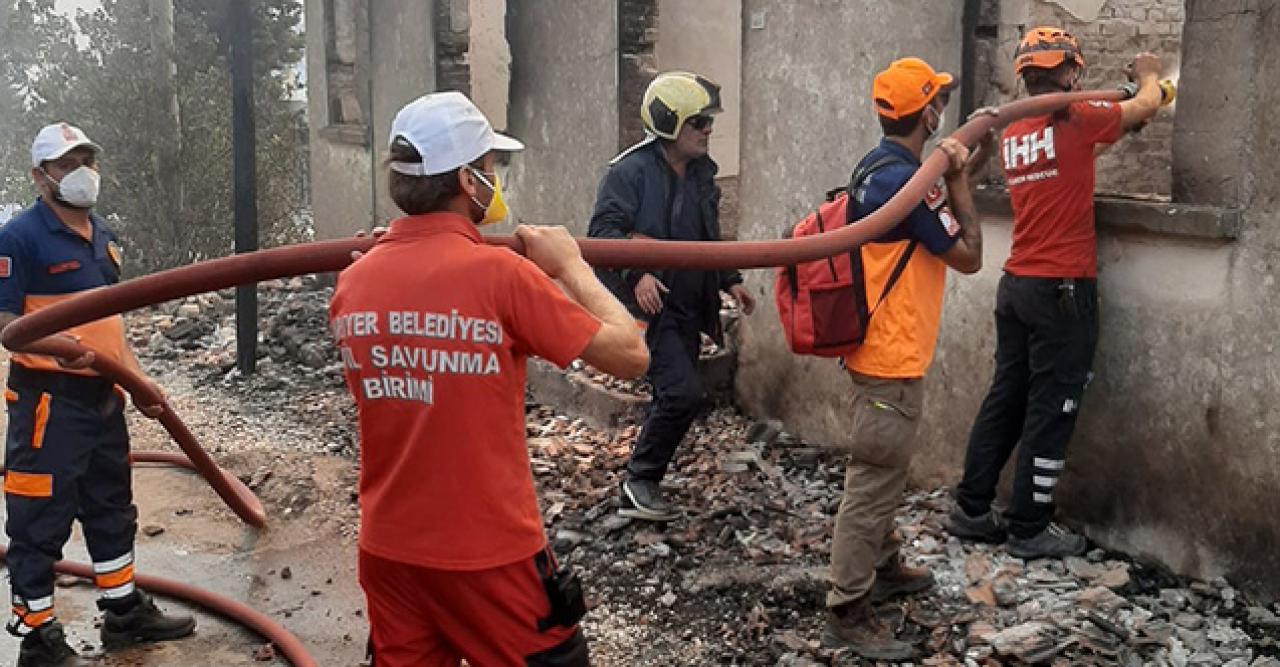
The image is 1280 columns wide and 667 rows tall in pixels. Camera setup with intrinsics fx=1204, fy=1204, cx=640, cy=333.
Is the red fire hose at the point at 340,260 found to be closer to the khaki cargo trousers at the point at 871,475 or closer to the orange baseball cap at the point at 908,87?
the orange baseball cap at the point at 908,87

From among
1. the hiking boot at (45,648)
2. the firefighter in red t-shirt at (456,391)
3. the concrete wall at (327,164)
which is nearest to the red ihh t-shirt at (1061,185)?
the firefighter in red t-shirt at (456,391)

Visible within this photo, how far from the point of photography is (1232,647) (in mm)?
4527

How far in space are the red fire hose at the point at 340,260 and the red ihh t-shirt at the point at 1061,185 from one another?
139mm

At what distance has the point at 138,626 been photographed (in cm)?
520

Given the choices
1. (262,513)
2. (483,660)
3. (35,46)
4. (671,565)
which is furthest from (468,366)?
(35,46)

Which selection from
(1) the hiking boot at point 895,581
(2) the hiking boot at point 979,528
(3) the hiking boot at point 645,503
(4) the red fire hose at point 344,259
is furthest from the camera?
(3) the hiking boot at point 645,503

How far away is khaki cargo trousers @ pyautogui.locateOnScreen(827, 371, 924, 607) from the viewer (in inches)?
176

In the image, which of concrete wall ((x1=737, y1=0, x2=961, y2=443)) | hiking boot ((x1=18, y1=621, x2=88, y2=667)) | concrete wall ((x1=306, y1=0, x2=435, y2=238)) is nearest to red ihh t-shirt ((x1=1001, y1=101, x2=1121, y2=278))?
concrete wall ((x1=737, y1=0, x2=961, y2=443))

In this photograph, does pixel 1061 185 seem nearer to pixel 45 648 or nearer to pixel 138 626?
pixel 138 626

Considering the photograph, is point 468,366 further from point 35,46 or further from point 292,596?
point 35,46

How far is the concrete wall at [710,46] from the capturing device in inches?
414

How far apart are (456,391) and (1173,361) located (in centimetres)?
344

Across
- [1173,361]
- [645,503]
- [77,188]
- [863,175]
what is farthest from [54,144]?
[1173,361]

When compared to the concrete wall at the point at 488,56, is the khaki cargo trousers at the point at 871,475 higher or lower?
lower
